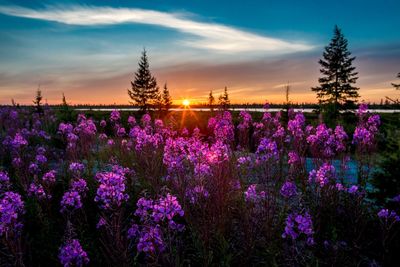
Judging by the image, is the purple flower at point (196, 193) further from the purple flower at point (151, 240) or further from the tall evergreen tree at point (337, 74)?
the tall evergreen tree at point (337, 74)

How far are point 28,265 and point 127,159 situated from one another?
4.91 metres

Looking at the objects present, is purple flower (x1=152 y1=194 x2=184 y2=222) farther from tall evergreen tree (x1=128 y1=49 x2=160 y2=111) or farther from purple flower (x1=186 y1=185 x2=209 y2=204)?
tall evergreen tree (x1=128 y1=49 x2=160 y2=111)

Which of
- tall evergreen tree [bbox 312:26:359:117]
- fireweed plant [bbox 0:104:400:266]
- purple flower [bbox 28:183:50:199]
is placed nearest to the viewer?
fireweed plant [bbox 0:104:400:266]

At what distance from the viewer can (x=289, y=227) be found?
13.1 ft

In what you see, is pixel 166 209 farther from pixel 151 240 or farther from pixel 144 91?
pixel 144 91

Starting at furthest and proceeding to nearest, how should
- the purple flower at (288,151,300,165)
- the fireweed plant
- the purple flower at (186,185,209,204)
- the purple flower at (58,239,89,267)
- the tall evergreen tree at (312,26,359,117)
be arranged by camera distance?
the tall evergreen tree at (312,26,359,117) → the purple flower at (288,151,300,165) → the purple flower at (186,185,209,204) → the fireweed plant → the purple flower at (58,239,89,267)

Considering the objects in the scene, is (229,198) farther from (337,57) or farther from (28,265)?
(337,57)

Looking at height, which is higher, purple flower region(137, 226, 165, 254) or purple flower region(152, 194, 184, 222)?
purple flower region(152, 194, 184, 222)

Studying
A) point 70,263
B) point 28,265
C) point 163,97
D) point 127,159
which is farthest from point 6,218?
point 163,97

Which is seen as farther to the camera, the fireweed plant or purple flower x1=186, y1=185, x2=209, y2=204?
purple flower x1=186, y1=185, x2=209, y2=204

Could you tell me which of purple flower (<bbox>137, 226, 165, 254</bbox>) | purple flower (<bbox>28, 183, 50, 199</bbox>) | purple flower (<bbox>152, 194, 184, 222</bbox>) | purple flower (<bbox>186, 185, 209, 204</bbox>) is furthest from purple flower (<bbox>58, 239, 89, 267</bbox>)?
purple flower (<bbox>28, 183, 50, 199</bbox>)

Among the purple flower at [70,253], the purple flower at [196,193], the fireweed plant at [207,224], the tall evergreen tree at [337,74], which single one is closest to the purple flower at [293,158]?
the fireweed plant at [207,224]

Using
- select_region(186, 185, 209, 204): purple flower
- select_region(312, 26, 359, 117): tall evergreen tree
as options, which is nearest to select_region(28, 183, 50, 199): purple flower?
select_region(186, 185, 209, 204): purple flower

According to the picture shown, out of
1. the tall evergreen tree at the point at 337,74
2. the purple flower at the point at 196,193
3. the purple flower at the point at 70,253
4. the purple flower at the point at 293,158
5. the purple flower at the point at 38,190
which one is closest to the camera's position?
the purple flower at the point at 70,253
